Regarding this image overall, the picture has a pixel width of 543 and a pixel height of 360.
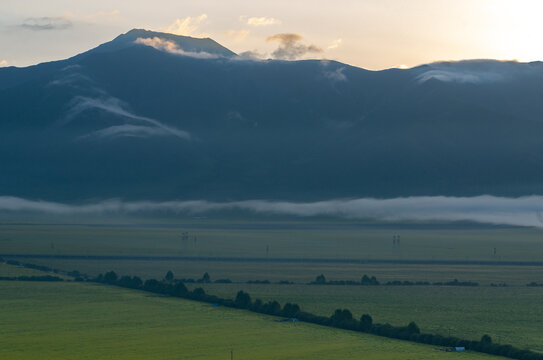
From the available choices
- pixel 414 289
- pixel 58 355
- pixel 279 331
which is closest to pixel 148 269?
pixel 414 289

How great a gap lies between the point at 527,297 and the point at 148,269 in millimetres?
63759

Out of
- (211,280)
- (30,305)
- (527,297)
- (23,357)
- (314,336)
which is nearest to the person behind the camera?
(23,357)

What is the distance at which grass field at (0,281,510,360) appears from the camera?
9181 centimetres

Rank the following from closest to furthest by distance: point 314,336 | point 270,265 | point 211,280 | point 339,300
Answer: point 314,336 → point 339,300 → point 211,280 → point 270,265

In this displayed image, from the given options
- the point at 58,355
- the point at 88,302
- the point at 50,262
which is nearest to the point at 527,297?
the point at 88,302

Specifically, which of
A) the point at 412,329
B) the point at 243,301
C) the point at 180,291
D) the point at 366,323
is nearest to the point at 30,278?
the point at 180,291

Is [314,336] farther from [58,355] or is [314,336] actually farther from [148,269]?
[148,269]

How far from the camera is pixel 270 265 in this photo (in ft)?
632

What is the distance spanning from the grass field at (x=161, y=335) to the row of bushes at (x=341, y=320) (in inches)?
68.6

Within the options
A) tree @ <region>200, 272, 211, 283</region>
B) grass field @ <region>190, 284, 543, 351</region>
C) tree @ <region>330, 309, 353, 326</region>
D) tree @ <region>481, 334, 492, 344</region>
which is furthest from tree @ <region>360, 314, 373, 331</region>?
tree @ <region>200, 272, 211, 283</region>

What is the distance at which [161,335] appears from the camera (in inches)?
4053

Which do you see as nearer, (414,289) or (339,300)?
(339,300)

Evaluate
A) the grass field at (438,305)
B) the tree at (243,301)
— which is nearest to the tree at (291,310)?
the grass field at (438,305)

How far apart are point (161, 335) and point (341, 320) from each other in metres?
18.3
